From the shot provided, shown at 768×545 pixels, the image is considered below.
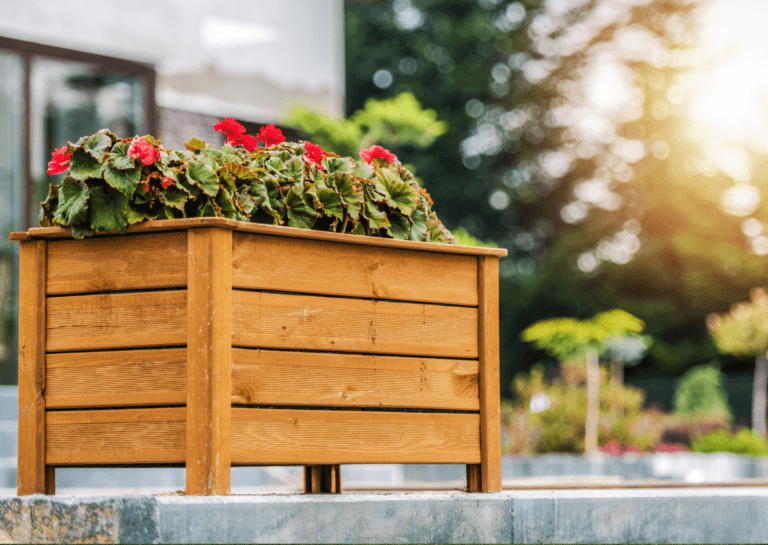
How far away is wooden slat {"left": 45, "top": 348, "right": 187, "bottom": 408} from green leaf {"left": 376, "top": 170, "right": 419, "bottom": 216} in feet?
2.82

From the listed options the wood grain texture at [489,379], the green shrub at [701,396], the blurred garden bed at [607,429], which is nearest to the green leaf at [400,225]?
the wood grain texture at [489,379]

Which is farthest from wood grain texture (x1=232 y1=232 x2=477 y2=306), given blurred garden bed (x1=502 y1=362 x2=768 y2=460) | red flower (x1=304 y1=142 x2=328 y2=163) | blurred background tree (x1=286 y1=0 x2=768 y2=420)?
blurred background tree (x1=286 y1=0 x2=768 y2=420)

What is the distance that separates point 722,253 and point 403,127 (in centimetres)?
1037

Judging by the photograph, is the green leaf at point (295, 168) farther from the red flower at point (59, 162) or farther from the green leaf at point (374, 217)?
the red flower at point (59, 162)

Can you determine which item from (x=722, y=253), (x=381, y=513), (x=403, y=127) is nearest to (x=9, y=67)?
(x=403, y=127)

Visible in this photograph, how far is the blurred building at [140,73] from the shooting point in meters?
7.66

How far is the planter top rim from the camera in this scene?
2.50 meters

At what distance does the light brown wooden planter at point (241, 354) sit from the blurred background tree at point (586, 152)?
1445 centimetres

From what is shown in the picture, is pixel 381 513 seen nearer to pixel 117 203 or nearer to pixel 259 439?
pixel 259 439

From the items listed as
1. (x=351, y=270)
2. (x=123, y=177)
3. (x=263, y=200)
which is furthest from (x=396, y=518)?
(x=123, y=177)

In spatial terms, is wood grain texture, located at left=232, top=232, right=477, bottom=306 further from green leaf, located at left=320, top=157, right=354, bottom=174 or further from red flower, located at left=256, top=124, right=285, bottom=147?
red flower, located at left=256, top=124, right=285, bottom=147

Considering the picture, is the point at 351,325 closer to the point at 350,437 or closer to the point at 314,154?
the point at 350,437

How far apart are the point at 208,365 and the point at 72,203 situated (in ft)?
2.05

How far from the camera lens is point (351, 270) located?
279 cm
